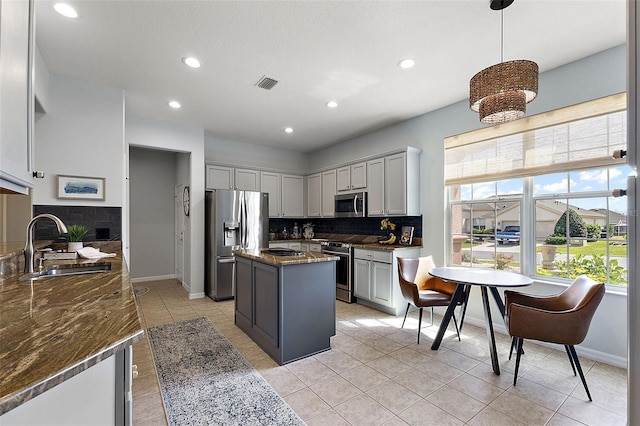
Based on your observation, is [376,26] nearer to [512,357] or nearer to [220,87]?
[220,87]

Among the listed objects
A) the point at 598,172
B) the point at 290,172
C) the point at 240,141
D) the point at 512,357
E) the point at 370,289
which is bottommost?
the point at 512,357

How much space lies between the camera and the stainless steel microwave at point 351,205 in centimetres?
469

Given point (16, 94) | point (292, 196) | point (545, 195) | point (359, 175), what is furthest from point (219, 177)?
point (545, 195)

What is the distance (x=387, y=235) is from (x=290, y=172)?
7.83ft

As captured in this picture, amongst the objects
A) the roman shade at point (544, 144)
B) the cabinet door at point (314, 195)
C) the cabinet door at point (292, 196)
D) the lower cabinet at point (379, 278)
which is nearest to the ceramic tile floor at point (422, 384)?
the lower cabinet at point (379, 278)

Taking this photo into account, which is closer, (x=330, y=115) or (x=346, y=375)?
(x=346, y=375)

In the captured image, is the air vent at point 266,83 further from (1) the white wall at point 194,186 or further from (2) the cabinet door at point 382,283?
(2) the cabinet door at point 382,283

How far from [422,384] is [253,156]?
4.82 meters

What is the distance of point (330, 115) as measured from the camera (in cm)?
424

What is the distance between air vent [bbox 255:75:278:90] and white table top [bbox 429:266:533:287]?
2619mm

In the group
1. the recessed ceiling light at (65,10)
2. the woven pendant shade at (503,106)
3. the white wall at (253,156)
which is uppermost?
the recessed ceiling light at (65,10)

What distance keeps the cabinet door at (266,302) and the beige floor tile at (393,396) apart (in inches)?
36.6

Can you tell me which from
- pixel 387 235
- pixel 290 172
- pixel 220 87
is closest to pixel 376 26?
pixel 220 87

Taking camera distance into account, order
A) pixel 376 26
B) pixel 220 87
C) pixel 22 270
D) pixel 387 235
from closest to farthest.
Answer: pixel 22 270 < pixel 376 26 < pixel 220 87 < pixel 387 235
